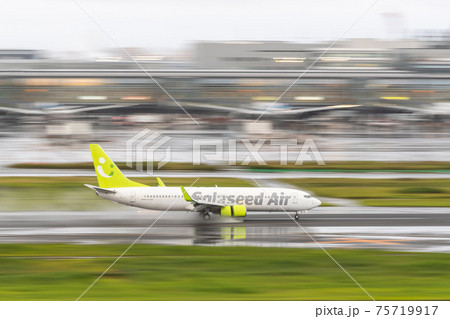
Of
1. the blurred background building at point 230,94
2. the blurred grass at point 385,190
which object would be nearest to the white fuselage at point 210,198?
the blurred grass at point 385,190

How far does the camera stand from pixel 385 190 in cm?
2886

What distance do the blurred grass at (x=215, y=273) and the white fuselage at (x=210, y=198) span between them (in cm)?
477

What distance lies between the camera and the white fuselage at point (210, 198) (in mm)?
22484

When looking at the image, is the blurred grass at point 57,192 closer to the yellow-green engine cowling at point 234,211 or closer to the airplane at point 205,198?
the airplane at point 205,198

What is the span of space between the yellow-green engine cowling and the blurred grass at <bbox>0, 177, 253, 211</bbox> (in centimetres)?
514

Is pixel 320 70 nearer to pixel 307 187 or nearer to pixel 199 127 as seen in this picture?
pixel 199 127

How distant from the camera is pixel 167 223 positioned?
70.8 feet

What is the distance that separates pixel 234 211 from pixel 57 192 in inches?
395

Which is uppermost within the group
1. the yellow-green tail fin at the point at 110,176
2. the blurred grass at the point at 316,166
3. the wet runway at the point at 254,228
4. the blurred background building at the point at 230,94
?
the blurred background building at the point at 230,94

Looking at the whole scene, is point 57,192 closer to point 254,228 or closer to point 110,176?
point 110,176

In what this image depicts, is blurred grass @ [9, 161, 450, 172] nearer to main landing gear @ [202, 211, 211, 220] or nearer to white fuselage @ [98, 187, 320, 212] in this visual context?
white fuselage @ [98, 187, 320, 212]

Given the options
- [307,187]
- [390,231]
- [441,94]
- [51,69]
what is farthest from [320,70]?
[390,231]

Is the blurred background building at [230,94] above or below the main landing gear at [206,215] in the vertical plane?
above

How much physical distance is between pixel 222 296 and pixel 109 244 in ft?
21.1
